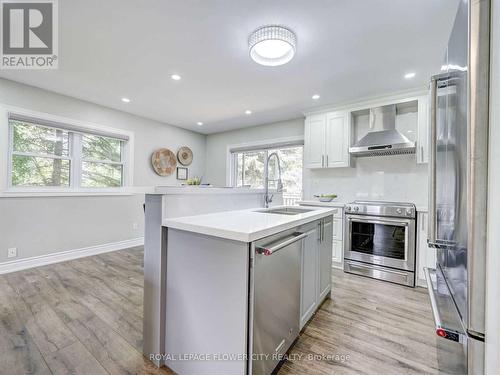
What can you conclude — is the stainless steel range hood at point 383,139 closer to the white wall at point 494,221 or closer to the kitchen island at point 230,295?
the kitchen island at point 230,295

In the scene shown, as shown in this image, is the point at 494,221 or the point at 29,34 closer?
the point at 494,221

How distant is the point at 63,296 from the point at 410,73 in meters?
4.51

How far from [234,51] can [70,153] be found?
10.2 feet

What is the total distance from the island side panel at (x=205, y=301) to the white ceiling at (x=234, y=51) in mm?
1759

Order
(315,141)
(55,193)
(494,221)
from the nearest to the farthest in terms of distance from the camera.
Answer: (494,221) < (55,193) < (315,141)

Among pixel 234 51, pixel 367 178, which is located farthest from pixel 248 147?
pixel 234 51

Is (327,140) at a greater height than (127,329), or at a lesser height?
greater

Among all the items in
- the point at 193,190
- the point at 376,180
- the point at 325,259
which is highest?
the point at 376,180

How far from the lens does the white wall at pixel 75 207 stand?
118 inches

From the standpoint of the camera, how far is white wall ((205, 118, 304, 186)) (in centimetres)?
448

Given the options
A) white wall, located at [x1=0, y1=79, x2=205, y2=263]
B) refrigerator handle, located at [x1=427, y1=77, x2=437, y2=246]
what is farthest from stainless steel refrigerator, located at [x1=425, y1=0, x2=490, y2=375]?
white wall, located at [x1=0, y1=79, x2=205, y2=263]

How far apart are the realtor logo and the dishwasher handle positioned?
237 cm

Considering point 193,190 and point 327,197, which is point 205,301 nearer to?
point 193,190

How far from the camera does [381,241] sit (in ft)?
9.71
